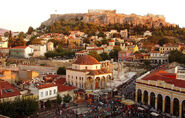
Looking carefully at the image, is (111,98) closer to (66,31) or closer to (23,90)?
(23,90)

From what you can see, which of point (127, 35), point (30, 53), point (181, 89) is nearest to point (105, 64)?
point (181, 89)

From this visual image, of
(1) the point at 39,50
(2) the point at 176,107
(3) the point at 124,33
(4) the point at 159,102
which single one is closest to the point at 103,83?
(4) the point at 159,102

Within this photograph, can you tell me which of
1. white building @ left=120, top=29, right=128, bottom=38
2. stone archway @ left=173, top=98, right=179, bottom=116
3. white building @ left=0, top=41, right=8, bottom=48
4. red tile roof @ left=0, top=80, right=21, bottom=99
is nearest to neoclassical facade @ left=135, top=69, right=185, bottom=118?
stone archway @ left=173, top=98, right=179, bottom=116

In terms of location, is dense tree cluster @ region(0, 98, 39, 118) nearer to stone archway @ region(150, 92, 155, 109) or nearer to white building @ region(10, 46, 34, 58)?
stone archway @ region(150, 92, 155, 109)

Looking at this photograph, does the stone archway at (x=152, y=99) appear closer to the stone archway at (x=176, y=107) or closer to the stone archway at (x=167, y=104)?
the stone archway at (x=167, y=104)

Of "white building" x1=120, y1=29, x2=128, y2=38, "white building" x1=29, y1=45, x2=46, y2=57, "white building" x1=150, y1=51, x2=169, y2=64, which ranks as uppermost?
"white building" x1=120, y1=29, x2=128, y2=38

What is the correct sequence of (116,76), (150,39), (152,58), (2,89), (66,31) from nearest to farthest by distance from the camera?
(2,89), (116,76), (152,58), (150,39), (66,31)
